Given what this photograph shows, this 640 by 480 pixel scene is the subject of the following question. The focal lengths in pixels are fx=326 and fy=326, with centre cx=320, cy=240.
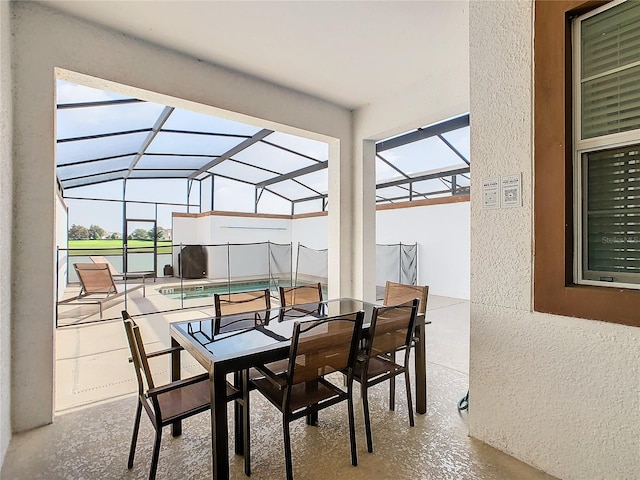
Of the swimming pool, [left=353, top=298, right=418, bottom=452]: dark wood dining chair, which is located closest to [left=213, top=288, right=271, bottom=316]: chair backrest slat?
[left=353, top=298, right=418, bottom=452]: dark wood dining chair

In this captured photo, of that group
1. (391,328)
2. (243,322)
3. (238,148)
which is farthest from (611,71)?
(238,148)

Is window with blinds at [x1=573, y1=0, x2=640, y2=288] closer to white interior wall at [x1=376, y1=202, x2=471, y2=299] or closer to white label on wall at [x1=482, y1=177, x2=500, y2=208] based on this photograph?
white label on wall at [x1=482, y1=177, x2=500, y2=208]

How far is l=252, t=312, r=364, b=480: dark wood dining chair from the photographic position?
1588 millimetres

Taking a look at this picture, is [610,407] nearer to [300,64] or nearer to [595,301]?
[595,301]

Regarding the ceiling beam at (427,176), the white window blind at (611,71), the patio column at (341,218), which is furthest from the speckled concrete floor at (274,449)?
the ceiling beam at (427,176)

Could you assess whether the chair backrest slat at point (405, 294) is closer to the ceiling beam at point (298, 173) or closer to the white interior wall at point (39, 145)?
the white interior wall at point (39, 145)

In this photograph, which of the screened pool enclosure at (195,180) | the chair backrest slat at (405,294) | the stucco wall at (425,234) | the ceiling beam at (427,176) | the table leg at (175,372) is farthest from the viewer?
the stucco wall at (425,234)

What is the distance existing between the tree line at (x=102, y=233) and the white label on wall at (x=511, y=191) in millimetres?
10928

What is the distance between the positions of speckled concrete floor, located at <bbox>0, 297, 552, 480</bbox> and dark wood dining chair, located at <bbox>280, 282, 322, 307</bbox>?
2.85 feet

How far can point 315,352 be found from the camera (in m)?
1.62

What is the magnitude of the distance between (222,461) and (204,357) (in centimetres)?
47

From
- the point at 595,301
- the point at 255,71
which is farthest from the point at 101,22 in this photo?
the point at 595,301

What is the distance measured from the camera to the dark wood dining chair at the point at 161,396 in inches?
58.9

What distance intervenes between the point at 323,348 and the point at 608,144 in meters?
1.71
